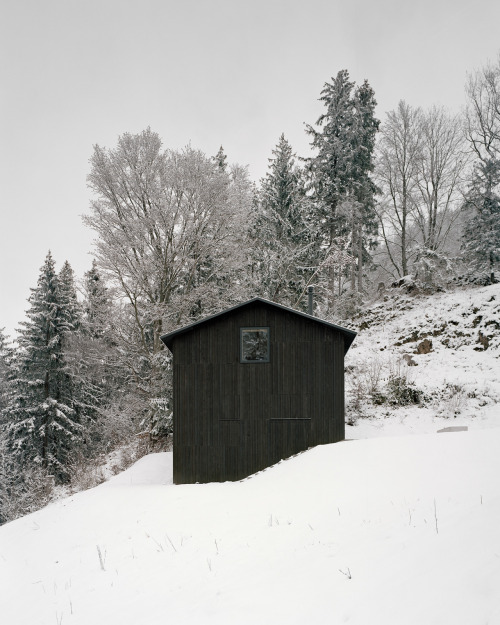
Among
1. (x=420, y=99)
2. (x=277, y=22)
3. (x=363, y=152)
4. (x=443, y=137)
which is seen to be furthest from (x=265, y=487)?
(x=277, y=22)

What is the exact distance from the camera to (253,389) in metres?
12.0

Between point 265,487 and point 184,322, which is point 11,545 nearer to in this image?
point 265,487

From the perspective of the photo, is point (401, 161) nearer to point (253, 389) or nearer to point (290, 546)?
point (253, 389)

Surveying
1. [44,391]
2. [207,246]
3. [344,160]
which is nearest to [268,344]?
[207,246]

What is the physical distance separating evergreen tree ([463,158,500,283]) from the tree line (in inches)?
3.1

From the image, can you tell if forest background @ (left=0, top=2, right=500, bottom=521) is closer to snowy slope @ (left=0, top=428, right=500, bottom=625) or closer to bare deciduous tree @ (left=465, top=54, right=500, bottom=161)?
bare deciduous tree @ (left=465, top=54, right=500, bottom=161)

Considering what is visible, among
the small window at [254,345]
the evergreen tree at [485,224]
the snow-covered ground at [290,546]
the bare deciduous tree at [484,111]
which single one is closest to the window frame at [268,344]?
the small window at [254,345]

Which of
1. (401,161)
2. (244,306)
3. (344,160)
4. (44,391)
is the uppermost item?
(401,161)

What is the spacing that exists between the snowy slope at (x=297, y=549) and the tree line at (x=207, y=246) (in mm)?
8362

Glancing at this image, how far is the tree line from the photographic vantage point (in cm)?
1684

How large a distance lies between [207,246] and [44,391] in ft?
42.8

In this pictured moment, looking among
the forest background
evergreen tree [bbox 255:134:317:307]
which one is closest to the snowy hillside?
the forest background

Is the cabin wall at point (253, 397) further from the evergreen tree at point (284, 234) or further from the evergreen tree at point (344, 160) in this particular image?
the evergreen tree at point (344, 160)

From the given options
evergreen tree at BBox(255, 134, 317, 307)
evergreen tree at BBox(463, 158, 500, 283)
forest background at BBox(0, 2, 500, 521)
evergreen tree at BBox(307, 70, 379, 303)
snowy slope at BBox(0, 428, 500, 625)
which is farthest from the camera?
evergreen tree at BBox(307, 70, 379, 303)
